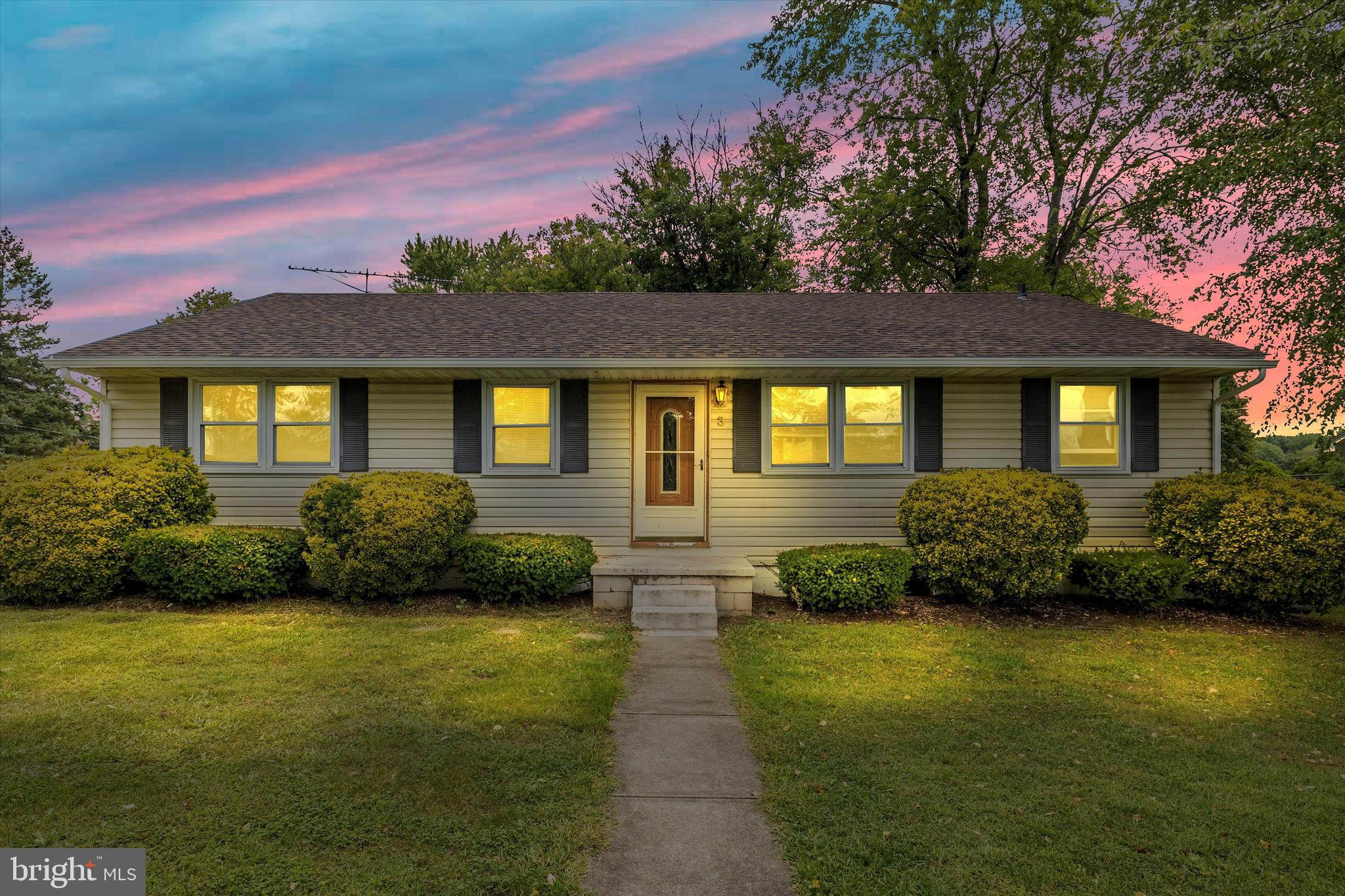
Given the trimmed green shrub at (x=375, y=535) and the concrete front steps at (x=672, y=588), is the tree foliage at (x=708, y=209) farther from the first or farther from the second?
the trimmed green shrub at (x=375, y=535)

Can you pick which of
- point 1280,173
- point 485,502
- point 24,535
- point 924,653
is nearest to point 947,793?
point 924,653

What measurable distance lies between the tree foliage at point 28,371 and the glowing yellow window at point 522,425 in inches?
966

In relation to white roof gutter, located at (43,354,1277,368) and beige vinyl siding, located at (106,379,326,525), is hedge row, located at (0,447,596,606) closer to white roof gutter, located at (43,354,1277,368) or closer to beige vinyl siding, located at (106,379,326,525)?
beige vinyl siding, located at (106,379,326,525)

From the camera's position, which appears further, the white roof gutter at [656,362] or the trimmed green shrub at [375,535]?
the white roof gutter at [656,362]

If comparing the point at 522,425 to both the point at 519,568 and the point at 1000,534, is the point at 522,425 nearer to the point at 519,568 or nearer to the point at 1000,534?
the point at 519,568

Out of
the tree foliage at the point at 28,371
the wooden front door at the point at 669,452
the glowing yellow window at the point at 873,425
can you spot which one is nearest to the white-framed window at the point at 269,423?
the wooden front door at the point at 669,452

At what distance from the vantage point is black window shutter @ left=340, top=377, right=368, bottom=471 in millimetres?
8266

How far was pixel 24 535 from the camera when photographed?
6684 millimetres

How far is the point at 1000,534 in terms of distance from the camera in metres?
6.59

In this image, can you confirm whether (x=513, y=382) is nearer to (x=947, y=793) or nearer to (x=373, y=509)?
(x=373, y=509)

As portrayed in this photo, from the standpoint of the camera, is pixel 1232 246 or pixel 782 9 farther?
pixel 782 9

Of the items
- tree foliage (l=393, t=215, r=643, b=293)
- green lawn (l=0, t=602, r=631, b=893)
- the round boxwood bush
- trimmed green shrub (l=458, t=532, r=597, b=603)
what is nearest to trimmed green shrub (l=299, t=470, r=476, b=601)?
trimmed green shrub (l=458, t=532, r=597, b=603)

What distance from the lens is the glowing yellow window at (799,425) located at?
842 cm

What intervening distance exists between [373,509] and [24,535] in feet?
12.2
